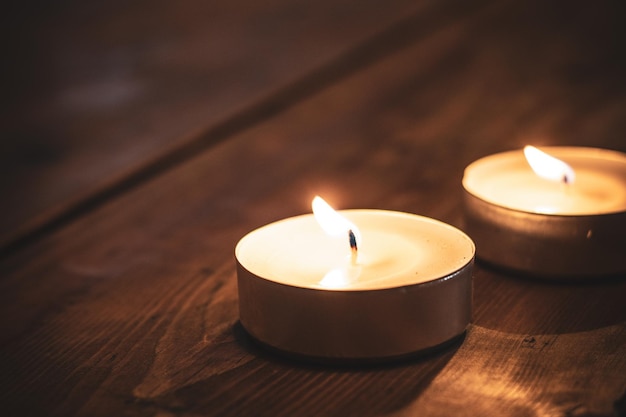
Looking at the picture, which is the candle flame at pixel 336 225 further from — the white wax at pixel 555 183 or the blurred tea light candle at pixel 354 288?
the white wax at pixel 555 183

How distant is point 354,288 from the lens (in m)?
0.58

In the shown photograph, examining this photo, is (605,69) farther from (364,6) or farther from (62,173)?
(62,173)

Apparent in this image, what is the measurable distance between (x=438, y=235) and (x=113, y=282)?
1.03ft

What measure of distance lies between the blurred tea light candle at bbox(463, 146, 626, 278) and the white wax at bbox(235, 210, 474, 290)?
0.08m

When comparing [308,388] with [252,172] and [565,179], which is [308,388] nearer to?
[565,179]

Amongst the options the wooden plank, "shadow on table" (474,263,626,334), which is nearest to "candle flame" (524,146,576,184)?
"shadow on table" (474,263,626,334)

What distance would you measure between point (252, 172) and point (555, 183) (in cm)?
39

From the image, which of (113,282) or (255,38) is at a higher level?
(255,38)

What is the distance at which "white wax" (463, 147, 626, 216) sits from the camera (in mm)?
822

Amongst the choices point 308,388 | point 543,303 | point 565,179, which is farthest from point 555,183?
point 308,388

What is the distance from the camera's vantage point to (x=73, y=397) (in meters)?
0.59

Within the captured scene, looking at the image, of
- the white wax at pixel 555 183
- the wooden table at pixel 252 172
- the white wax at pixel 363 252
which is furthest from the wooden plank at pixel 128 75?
the white wax at pixel 555 183

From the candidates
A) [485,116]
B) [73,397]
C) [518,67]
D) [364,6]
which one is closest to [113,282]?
[73,397]

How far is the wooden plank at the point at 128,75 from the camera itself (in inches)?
44.1
